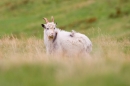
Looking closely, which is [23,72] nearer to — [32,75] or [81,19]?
[32,75]

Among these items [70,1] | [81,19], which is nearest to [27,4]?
[70,1]

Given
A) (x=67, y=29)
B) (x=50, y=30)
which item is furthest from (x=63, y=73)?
(x=67, y=29)

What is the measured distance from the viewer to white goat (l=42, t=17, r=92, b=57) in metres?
15.0

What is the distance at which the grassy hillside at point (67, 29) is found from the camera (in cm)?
778

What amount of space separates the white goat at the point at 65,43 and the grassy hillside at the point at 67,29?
0.46 meters

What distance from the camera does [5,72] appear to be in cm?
Answer: 861

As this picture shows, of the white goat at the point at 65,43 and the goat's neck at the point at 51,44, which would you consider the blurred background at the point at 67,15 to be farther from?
the goat's neck at the point at 51,44

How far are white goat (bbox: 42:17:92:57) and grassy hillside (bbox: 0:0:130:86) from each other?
0.46m

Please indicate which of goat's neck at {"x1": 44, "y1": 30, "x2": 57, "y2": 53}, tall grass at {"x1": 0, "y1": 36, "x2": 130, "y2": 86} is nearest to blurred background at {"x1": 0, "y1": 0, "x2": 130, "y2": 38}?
goat's neck at {"x1": 44, "y1": 30, "x2": 57, "y2": 53}

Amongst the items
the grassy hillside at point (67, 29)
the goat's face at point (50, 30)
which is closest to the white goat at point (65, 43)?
the goat's face at point (50, 30)

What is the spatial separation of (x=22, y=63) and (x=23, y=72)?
24.4 inches

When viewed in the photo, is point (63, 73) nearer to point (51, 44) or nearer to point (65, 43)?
point (65, 43)

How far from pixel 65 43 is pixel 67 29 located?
121ft

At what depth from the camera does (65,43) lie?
15.1 m
